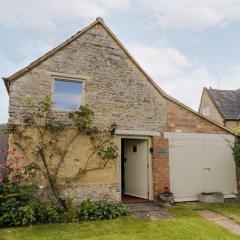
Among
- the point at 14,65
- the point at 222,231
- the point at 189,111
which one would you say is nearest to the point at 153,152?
the point at 189,111

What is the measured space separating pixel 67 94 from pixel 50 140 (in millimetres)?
1906

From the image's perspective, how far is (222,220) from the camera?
34.0ft

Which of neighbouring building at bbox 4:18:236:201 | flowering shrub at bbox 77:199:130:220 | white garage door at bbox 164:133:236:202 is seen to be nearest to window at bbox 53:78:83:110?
neighbouring building at bbox 4:18:236:201

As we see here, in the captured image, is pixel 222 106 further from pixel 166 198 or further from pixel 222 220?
pixel 222 220

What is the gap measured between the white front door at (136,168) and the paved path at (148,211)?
0.85 meters

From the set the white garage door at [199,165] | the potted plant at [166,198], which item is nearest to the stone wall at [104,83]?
the white garage door at [199,165]

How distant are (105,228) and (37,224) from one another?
84.0 inches

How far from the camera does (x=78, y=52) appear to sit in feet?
38.8

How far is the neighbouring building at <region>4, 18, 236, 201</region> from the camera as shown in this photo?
1121 cm

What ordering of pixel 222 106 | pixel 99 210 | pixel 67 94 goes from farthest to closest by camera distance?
pixel 222 106, pixel 67 94, pixel 99 210

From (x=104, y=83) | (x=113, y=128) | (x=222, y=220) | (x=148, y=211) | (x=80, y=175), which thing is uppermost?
(x=104, y=83)

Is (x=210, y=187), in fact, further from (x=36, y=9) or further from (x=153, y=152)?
(x=36, y=9)

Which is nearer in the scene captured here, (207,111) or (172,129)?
(172,129)

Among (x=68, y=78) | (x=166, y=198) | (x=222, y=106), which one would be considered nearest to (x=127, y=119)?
(x=68, y=78)
